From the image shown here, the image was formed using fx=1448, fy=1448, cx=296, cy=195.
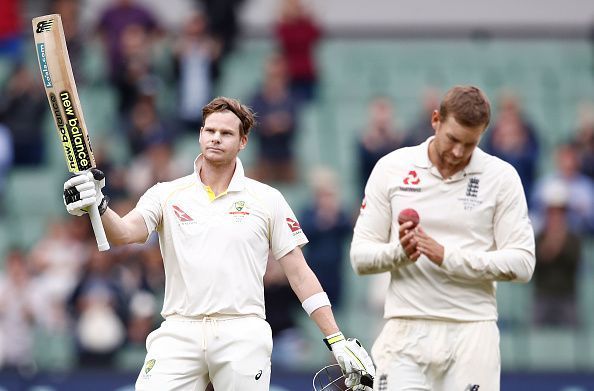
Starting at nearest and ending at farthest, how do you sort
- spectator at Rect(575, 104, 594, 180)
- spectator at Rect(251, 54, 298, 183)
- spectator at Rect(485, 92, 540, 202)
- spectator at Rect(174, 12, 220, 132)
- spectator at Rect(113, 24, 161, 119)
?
1. spectator at Rect(485, 92, 540, 202)
2. spectator at Rect(575, 104, 594, 180)
3. spectator at Rect(251, 54, 298, 183)
4. spectator at Rect(113, 24, 161, 119)
5. spectator at Rect(174, 12, 220, 132)

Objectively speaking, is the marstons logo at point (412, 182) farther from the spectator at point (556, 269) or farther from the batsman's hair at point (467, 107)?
the spectator at point (556, 269)

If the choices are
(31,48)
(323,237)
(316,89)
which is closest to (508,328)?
(323,237)

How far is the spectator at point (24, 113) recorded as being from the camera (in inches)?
625

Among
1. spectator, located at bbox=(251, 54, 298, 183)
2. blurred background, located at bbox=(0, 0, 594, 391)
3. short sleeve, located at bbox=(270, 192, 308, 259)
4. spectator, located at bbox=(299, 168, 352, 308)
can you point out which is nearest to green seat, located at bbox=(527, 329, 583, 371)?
blurred background, located at bbox=(0, 0, 594, 391)

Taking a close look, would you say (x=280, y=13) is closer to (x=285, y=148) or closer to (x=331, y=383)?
(x=285, y=148)

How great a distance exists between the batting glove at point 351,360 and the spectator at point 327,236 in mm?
5143

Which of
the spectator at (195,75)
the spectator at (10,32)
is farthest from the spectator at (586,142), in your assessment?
the spectator at (10,32)

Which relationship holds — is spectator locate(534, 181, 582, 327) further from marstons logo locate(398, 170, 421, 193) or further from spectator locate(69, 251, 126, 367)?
marstons logo locate(398, 170, 421, 193)

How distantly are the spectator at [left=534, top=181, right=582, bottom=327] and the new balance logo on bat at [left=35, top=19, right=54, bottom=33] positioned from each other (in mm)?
6672

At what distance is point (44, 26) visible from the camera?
7629mm

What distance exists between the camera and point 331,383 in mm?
8359

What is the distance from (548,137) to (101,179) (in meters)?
9.85

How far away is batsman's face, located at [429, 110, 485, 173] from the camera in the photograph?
8.00 metres

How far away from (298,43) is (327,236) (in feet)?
12.4
